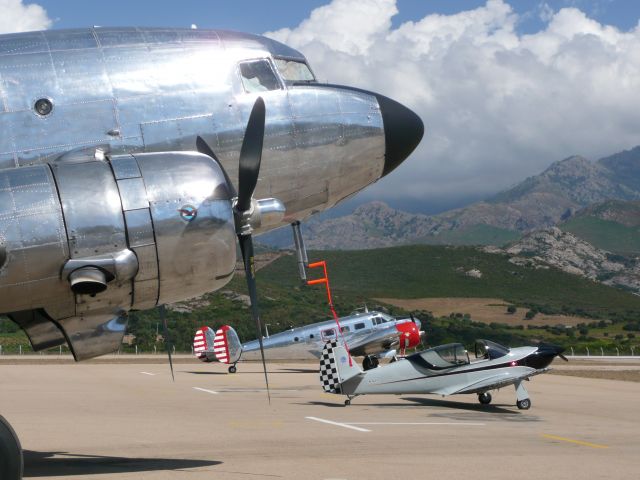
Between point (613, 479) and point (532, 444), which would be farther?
point (532, 444)

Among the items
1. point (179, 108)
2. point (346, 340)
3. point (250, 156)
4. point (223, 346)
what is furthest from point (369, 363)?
point (179, 108)

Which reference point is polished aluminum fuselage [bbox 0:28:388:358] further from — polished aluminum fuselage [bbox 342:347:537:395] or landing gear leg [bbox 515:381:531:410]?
landing gear leg [bbox 515:381:531:410]

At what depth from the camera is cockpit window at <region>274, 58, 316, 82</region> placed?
500 inches

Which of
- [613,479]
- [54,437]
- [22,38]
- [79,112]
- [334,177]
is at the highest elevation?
[22,38]

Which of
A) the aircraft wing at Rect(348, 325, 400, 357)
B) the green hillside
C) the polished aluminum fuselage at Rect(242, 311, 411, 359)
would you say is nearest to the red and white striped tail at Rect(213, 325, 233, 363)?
the polished aluminum fuselage at Rect(242, 311, 411, 359)

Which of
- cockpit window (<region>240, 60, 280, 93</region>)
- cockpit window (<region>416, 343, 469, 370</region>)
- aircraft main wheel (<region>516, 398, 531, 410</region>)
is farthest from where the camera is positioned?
cockpit window (<region>416, 343, 469, 370</region>)

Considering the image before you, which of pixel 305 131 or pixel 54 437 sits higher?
pixel 305 131

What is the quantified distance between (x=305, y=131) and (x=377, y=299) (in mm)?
135473

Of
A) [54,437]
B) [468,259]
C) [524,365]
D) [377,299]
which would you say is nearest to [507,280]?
[468,259]

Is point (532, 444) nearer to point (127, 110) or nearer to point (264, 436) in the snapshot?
point (264, 436)

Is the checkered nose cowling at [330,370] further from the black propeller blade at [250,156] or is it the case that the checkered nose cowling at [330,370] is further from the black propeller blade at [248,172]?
the black propeller blade at [250,156]

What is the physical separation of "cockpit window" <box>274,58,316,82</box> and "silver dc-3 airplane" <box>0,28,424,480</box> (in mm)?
25

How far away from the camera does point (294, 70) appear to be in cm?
1290

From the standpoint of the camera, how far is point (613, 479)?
13203 millimetres
